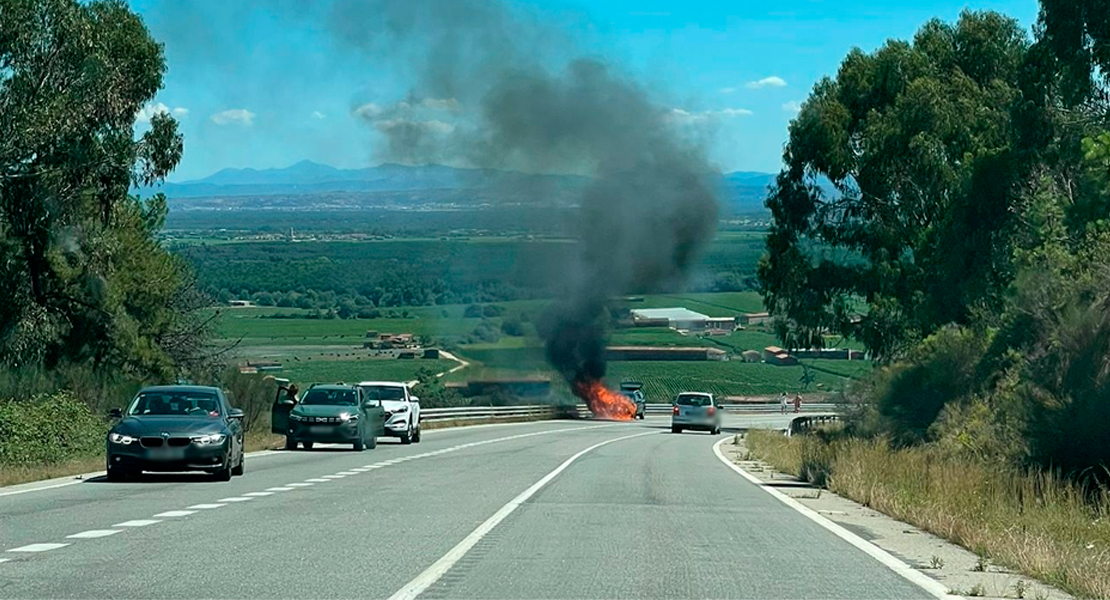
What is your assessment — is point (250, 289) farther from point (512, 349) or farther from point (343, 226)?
point (343, 226)

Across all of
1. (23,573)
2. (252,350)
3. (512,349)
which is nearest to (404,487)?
(23,573)

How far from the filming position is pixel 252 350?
3509 inches

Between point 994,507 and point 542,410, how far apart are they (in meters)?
59.7

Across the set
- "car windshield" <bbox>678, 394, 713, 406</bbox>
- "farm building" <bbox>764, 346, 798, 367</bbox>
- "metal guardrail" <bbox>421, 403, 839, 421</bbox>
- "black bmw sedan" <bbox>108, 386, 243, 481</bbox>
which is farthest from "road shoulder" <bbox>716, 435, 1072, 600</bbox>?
"farm building" <bbox>764, 346, 798, 367</bbox>

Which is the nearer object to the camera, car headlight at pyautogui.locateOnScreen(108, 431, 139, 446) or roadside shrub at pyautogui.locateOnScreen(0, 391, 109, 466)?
car headlight at pyautogui.locateOnScreen(108, 431, 139, 446)

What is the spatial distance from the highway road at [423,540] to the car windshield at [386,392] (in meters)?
17.4

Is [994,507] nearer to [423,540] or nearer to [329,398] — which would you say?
[423,540]

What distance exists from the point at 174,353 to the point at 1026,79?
2628 centimetres

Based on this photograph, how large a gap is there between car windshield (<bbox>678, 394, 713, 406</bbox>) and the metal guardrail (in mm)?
5461

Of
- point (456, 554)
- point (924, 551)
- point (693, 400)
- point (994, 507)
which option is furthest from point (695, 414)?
point (456, 554)

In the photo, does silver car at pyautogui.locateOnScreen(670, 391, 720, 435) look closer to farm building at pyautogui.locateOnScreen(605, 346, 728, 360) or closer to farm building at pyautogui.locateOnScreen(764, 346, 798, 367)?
farm building at pyautogui.locateOnScreen(605, 346, 728, 360)

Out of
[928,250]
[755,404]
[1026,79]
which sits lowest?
[755,404]

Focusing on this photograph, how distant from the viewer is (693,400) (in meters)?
64.6

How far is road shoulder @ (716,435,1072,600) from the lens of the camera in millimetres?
12258
